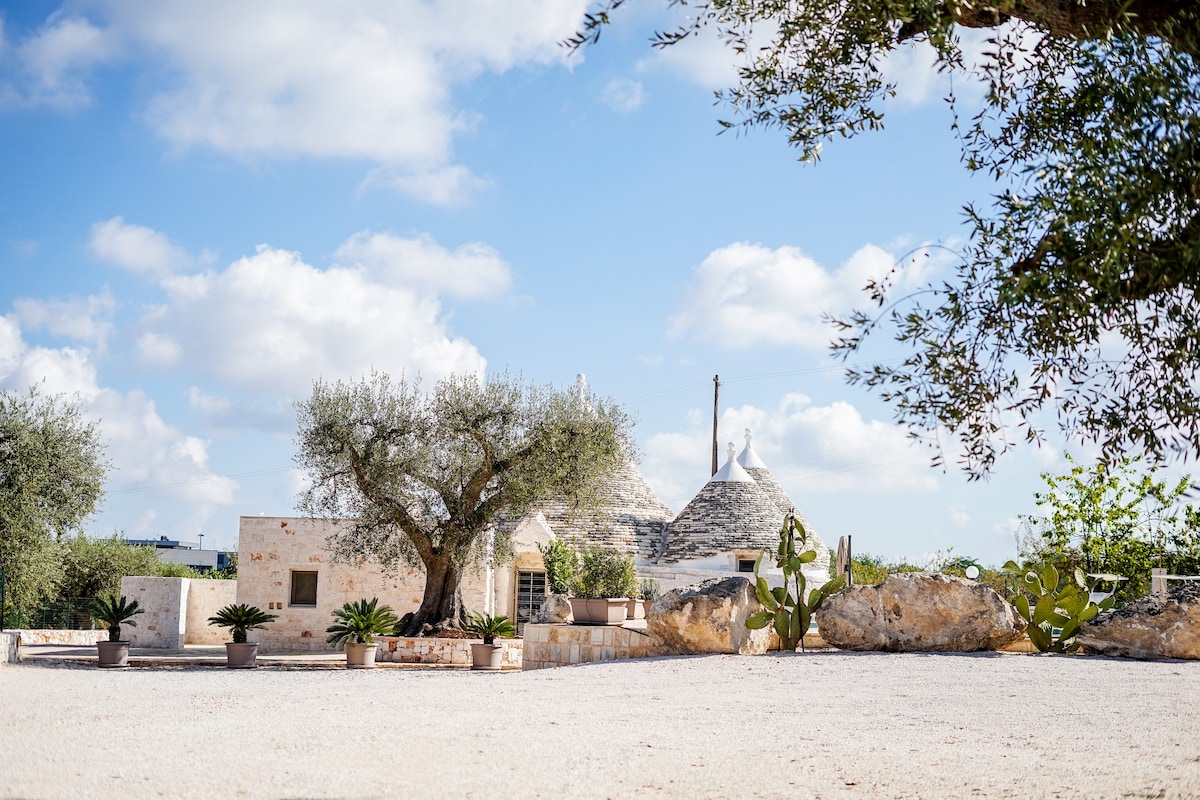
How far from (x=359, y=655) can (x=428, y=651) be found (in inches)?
77.9

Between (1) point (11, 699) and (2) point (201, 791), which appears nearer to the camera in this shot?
(2) point (201, 791)

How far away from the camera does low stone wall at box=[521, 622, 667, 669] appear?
15047 mm

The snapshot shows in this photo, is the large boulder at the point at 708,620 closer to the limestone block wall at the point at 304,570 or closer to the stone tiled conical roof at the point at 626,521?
the limestone block wall at the point at 304,570

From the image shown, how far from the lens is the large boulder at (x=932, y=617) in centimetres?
1397

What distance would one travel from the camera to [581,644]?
15586 mm

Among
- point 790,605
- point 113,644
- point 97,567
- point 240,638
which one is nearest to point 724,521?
point 790,605

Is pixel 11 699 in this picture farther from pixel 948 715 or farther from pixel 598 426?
pixel 598 426

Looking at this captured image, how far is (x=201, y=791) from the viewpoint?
20.1 feet

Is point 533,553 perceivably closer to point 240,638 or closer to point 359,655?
point 359,655

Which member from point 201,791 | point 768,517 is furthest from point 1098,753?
point 768,517

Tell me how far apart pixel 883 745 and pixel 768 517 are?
71.1 ft

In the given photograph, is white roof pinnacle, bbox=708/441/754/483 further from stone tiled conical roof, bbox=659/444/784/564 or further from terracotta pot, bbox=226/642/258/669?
terracotta pot, bbox=226/642/258/669

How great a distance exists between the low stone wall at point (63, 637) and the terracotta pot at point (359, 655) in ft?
30.2

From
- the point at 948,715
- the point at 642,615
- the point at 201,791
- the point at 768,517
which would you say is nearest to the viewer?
the point at 201,791
